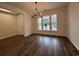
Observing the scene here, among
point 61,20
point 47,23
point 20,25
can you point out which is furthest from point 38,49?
point 20,25

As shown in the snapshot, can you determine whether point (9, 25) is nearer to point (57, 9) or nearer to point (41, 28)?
point (41, 28)

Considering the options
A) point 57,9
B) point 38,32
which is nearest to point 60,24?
point 57,9

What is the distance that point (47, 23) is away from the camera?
955cm

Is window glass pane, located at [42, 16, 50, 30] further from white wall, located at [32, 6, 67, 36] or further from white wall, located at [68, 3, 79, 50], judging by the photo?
white wall, located at [68, 3, 79, 50]

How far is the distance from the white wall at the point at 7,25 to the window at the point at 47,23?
310 cm

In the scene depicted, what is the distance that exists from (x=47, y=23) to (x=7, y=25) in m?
4.37

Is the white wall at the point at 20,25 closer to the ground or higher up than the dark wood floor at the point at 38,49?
higher up

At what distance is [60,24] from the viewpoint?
26.9 ft

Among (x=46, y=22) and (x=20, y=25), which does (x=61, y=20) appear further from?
(x=20, y=25)

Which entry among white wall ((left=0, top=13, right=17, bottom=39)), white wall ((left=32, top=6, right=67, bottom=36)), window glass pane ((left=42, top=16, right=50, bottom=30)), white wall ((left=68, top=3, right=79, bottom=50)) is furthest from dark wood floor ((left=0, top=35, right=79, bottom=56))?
window glass pane ((left=42, top=16, right=50, bottom=30))

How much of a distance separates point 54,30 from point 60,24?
1.03 m

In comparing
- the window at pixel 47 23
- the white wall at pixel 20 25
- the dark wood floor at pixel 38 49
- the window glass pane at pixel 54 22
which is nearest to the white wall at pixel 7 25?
the white wall at pixel 20 25

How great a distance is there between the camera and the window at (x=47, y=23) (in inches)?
350

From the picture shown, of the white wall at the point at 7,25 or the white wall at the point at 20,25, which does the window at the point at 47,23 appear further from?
the white wall at the point at 7,25
